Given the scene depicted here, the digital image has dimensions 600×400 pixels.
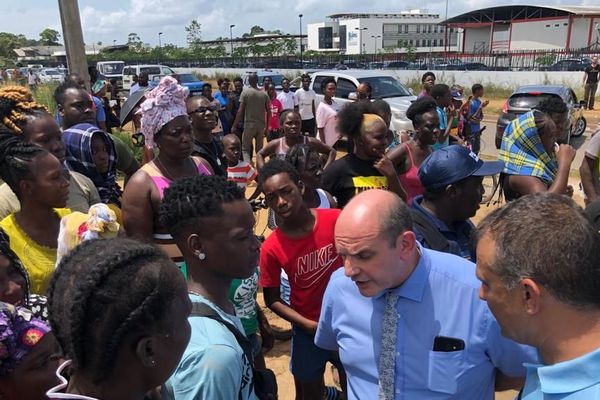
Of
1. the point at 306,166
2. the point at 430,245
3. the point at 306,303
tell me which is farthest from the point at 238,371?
the point at 306,166

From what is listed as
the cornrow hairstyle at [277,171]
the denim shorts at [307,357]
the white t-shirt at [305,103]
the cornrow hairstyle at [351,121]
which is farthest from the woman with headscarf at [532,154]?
the white t-shirt at [305,103]

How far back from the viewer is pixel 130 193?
8.83 ft

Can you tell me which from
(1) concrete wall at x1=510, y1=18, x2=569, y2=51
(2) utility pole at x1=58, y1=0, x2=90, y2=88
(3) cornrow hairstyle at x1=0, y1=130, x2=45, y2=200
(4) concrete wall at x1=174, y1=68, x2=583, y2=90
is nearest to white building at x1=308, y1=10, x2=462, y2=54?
(1) concrete wall at x1=510, y1=18, x2=569, y2=51

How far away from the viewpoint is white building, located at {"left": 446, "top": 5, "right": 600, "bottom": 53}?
146 feet

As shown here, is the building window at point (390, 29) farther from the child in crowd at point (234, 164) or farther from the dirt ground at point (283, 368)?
the dirt ground at point (283, 368)

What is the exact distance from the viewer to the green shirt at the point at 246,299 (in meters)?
2.61

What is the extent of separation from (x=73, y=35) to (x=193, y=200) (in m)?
6.84

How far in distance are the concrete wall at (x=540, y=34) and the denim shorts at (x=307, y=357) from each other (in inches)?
2047

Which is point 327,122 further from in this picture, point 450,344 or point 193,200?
point 450,344

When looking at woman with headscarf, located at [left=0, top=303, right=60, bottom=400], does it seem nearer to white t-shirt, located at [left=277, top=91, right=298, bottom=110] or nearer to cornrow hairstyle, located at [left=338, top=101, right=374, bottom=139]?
cornrow hairstyle, located at [left=338, top=101, right=374, bottom=139]

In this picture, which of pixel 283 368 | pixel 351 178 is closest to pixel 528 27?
pixel 351 178

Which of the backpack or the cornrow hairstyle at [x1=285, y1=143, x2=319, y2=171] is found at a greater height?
the cornrow hairstyle at [x1=285, y1=143, x2=319, y2=171]

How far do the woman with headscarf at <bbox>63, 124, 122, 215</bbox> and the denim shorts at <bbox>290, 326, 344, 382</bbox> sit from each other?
4.89 feet

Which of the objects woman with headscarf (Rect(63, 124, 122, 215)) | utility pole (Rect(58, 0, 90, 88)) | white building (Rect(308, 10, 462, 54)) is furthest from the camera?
white building (Rect(308, 10, 462, 54))
